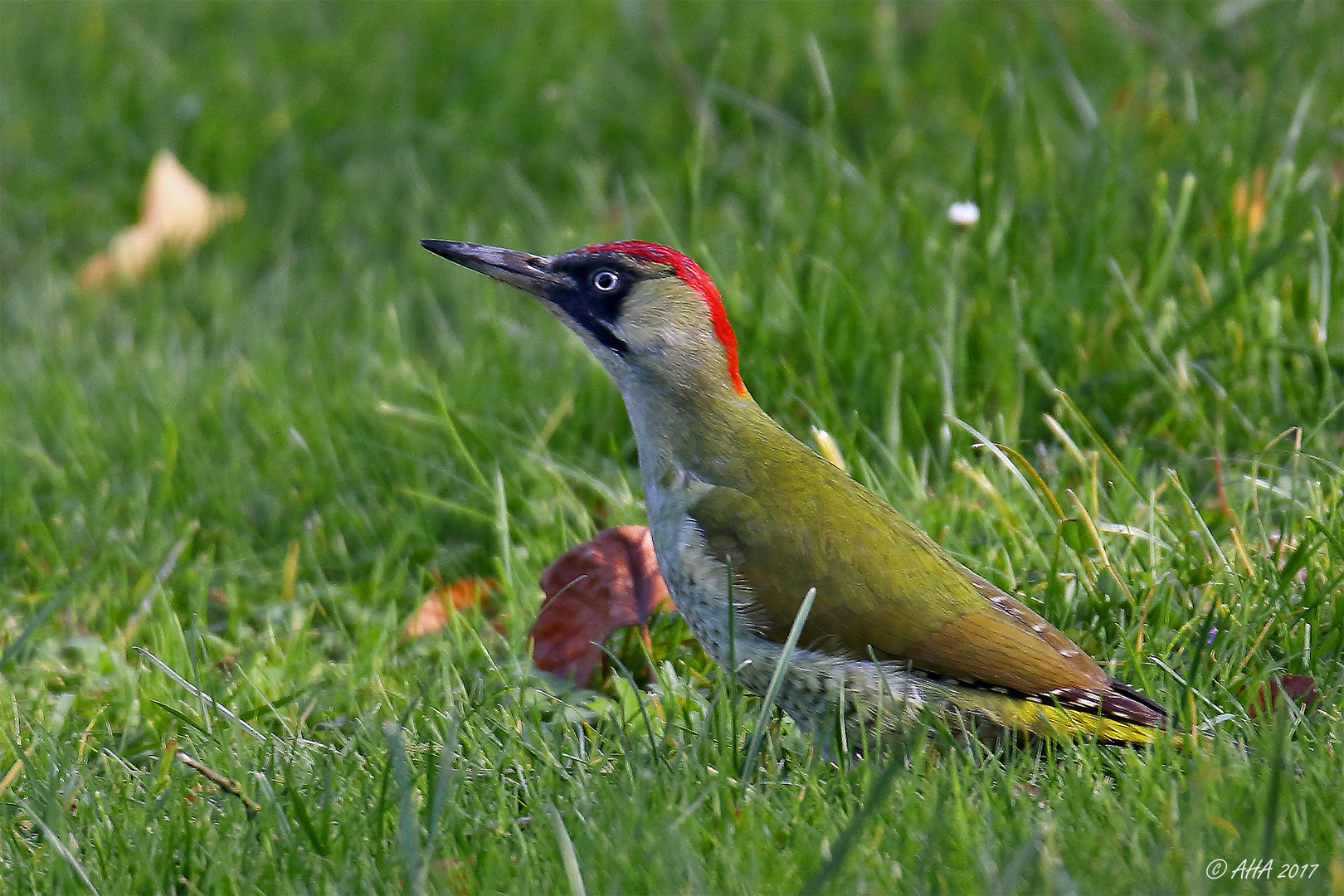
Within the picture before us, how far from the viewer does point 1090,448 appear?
12.6ft

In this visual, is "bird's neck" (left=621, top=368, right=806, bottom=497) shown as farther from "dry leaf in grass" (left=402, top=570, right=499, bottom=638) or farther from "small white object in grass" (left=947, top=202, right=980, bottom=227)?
"small white object in grass" (left=947, top=202, right=980, bottom=227)

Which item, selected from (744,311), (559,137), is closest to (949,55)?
(559,137)

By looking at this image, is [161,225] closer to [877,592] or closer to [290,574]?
[290,574]

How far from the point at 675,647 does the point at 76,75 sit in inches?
162

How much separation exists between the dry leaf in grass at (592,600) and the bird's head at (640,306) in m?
0.34

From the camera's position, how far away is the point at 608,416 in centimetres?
413

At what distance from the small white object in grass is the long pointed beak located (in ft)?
3.82

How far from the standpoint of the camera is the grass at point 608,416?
2439mm

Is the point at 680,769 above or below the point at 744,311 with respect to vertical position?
below

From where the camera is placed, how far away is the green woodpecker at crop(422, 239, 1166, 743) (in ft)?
8.98

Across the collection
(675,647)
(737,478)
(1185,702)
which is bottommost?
(675,647)

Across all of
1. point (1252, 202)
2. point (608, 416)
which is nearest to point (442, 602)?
point (608, 416)

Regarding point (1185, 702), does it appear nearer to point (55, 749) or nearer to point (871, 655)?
point (871, 655)

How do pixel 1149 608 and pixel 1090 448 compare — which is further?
pixel 1090 448
